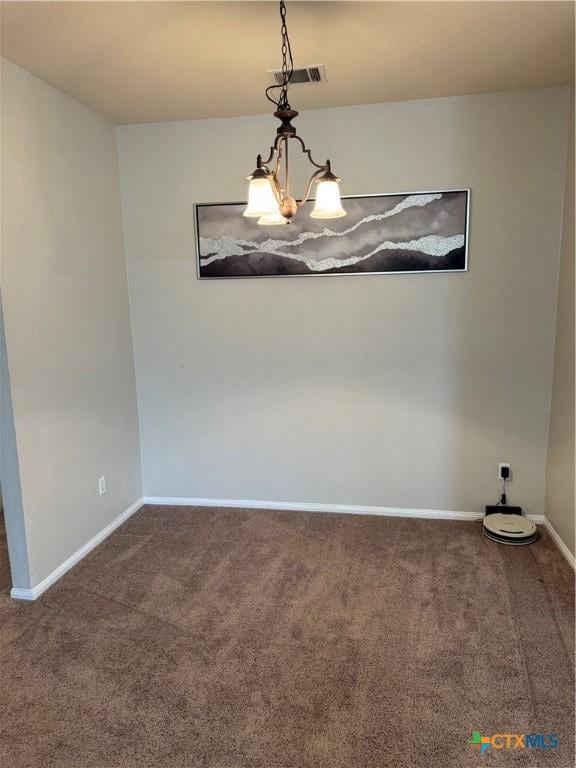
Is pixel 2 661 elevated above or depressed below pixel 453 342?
below

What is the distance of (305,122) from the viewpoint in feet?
10.7

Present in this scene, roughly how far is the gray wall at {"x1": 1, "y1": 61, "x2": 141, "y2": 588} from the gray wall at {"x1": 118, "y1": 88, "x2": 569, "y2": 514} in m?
0.26

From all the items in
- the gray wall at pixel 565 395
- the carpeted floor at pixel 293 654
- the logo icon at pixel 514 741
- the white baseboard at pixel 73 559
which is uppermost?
the gray wall at pixel 565 395

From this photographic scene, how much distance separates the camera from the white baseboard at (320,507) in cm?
350

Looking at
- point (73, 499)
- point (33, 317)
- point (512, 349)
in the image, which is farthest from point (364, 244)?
point (73, 499)

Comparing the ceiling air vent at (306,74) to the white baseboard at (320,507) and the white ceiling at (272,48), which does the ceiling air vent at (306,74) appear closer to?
the white ceiling at (272,48)

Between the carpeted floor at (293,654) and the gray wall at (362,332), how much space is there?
52 centimetres

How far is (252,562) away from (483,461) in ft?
5.33

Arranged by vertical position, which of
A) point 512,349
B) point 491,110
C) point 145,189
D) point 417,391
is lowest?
point 417,391

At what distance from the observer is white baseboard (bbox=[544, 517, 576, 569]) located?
286cm

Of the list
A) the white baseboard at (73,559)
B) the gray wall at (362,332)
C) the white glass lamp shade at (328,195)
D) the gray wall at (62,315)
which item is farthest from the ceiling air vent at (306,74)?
the white baseboard at (73,559)

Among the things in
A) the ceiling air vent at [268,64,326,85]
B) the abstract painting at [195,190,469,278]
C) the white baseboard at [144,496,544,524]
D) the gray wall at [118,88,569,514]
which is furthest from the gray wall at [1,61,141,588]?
the ceiling air vent at [268,64,326,85]

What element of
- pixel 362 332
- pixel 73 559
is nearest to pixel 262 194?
pixel 362 332

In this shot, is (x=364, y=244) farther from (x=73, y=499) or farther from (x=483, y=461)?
(x=73, y=499)
